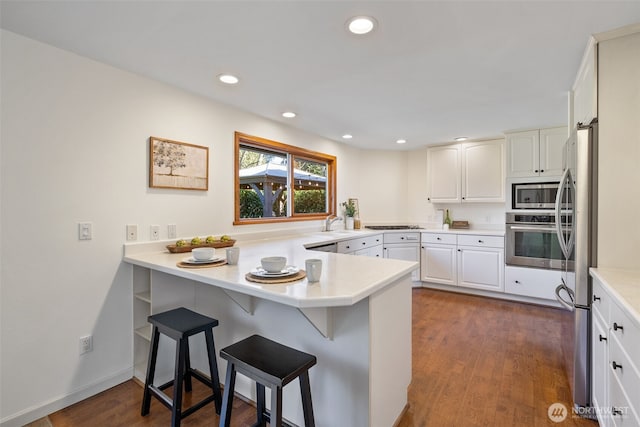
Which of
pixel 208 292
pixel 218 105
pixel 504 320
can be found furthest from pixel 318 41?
pixel 504 320

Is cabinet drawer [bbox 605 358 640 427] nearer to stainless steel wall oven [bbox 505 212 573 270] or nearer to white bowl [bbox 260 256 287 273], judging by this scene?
white bowl [bbox 260 256 287 273]

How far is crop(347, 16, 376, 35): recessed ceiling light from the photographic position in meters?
1.54

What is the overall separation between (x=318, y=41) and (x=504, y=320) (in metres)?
3.27

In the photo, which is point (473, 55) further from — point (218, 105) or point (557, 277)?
point (557, 277)

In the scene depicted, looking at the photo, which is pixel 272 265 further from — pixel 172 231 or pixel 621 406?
pixel 621 406

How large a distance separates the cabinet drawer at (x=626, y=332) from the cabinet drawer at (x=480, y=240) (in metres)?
2.69

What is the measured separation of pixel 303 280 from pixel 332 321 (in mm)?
251

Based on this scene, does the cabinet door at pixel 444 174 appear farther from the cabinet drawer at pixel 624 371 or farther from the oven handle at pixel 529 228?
the cabinet drawer at pixel 624 371

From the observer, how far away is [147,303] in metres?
2.26

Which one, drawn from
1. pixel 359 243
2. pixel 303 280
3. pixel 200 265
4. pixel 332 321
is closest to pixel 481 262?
pixel 359 243

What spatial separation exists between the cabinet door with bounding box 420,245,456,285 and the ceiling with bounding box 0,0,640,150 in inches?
82.1

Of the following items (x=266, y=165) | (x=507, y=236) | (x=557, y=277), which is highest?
(x=266, y=165)

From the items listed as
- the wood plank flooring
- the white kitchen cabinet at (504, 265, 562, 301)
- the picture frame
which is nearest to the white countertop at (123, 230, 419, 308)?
the picture frame

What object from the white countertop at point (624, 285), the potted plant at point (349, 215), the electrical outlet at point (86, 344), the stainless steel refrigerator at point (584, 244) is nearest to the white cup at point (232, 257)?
the electrical outlet at point (86, 344)
